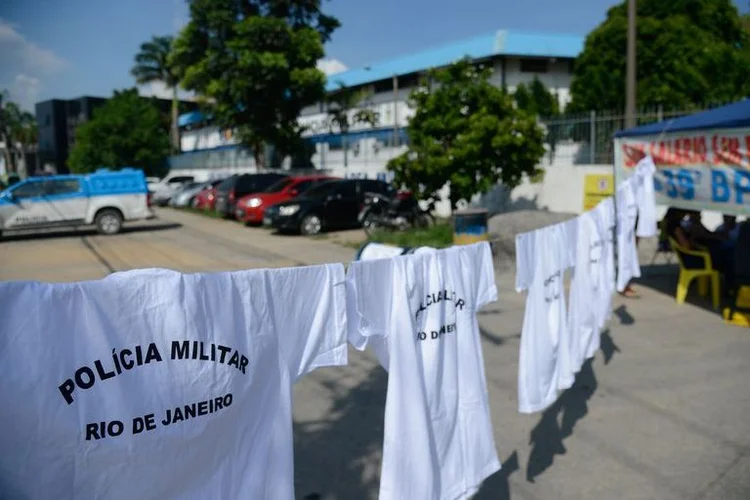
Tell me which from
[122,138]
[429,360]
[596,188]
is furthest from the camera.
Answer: [122,138]

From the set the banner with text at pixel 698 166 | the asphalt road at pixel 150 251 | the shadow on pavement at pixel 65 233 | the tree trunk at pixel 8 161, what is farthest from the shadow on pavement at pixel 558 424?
the tree trunk at pixel 8 161

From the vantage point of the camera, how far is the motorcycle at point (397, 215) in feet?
52.9

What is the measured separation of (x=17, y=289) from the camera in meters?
1.94

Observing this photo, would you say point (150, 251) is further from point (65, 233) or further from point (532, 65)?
point (532, 65)

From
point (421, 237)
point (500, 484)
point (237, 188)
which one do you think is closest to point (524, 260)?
point (500, 484)

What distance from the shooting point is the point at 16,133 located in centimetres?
8275

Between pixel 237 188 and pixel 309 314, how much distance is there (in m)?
20.8

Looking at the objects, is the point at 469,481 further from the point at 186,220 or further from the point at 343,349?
the point at 186,220

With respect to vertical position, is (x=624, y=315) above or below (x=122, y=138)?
below

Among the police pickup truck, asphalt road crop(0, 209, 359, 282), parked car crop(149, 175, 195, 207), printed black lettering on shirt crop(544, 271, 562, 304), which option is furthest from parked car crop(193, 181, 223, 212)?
printed black lettering on shirt crop(544, 271, 562, 304)

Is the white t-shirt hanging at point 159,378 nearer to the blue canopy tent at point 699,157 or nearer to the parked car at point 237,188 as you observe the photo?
the blue canopy tent at point 699,157

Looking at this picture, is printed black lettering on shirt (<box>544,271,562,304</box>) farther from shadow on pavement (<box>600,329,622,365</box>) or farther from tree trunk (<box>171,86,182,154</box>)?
tree trunk (<box>171,86,182,154</box>)

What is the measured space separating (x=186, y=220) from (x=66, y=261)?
34.9 feet

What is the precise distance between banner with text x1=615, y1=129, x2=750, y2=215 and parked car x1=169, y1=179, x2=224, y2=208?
75.4 feet
